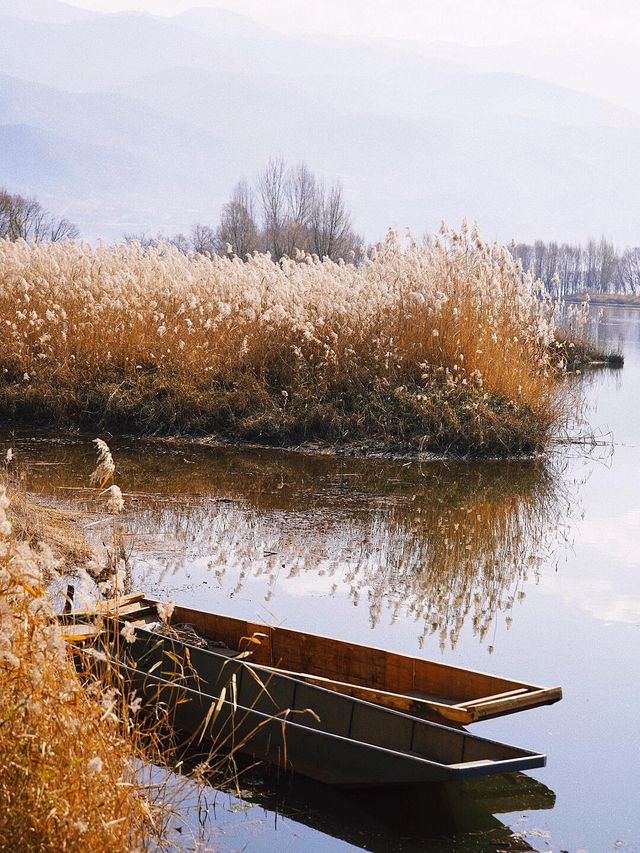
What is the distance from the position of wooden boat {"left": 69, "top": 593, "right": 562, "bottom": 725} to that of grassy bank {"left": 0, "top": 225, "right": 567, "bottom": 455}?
276 inches

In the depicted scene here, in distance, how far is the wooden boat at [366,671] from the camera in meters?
4.93

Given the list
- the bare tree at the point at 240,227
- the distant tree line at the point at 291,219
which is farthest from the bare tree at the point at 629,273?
the bare tree at the point at 240,227

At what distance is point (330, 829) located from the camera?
→ 4.67 m

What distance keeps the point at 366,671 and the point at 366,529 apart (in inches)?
154

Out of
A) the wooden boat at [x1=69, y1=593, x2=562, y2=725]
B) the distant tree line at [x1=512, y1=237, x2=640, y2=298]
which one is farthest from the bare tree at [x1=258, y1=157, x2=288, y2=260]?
the wooden boat at [x1=69, y1=593, x2=562, y2=725]

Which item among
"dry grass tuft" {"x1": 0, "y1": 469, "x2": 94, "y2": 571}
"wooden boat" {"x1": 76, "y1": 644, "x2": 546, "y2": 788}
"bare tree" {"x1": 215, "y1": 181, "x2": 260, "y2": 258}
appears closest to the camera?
"wooden boat" {"x1": 76, "y1": 644, "x2": 546, "y2": 788}

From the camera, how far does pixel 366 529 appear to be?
9.48 m

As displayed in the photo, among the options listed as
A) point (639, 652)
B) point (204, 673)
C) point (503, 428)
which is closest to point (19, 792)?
point (204, 673)

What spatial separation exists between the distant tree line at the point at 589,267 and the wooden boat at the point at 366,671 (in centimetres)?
12008

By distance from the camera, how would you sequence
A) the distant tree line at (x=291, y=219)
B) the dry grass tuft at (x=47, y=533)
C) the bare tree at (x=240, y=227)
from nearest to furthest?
the dry grass tuft at (x=47, y=533)
the distant tree line at (x=291, y=219)
the bare tree at (x=240, y=227)

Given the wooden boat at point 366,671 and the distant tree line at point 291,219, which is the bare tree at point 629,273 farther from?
the wooden boat at point 366,671

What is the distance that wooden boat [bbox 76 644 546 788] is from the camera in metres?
4.61

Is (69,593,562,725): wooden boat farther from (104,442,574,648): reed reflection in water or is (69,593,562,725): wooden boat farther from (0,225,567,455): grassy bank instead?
(0,225,567,455): grassy bank

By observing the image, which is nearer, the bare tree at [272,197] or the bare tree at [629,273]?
the bare tree at [272,197]
